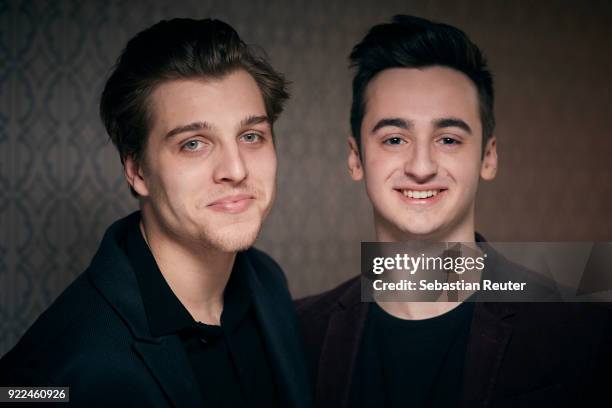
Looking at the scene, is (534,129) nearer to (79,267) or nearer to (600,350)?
(600,350)

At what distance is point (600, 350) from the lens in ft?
6.11

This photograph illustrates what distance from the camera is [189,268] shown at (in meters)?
1.96

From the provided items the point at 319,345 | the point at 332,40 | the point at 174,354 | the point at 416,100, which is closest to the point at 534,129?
the point at 332,40

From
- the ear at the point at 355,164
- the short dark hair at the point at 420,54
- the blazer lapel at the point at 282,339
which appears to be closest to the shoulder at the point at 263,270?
the blazer lapel at the point at 282,339

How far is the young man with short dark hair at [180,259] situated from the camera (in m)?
1.64

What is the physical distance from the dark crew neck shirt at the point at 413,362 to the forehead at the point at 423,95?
2.19 feet

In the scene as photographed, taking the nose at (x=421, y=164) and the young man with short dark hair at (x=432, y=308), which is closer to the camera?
the young man with short dark hair at (x=432, y=308)

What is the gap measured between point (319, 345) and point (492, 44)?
2246 mm

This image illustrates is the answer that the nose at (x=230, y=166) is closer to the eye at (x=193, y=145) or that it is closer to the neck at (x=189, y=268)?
the eye at (x=193, y=145)

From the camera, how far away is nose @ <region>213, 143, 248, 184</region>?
182cm

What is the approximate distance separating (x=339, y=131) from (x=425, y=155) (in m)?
1.64

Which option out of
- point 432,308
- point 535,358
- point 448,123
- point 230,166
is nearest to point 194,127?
point 230,166

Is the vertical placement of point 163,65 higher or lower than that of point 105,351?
higher

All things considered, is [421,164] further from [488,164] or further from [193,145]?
[193,145]
